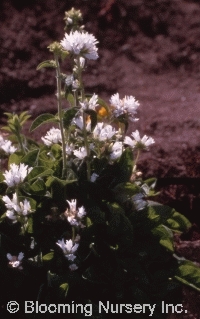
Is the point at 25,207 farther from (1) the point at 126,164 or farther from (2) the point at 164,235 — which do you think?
(2) the point at 164,235

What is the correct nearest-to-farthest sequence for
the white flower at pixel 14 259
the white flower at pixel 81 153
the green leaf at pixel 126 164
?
the white flower at pixel 14 259, the white flower at pixel 81 153, the green leaf at pixel 126 164

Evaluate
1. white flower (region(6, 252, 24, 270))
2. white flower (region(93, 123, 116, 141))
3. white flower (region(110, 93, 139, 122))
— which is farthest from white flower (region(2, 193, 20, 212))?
white flower (region(110, 93, 139, 122))

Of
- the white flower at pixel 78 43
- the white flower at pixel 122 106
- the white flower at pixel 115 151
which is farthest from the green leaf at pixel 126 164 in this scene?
the white flower at pixel 78 43

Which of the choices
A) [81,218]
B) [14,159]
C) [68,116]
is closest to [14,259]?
[81,218]

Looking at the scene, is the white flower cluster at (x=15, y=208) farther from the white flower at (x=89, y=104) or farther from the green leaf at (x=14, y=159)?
the white flower at (x=89, y=104)

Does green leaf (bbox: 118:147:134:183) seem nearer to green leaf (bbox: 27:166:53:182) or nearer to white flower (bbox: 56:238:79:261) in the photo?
green leaf (bbox: 27:166:53:182)

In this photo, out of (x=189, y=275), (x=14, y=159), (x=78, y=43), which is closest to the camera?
(x=78, y=43)

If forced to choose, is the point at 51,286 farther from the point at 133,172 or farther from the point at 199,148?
the point at 199,148
